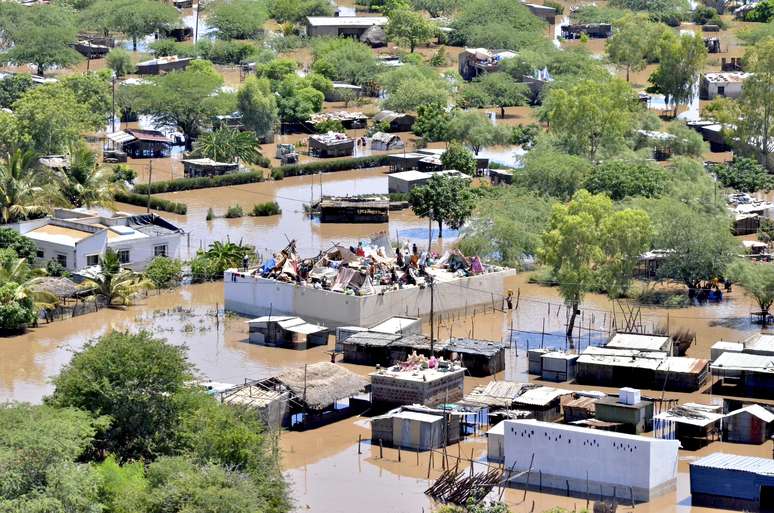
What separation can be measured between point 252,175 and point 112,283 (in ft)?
54.1

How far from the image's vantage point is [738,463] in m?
32.5

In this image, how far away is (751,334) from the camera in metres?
43.8

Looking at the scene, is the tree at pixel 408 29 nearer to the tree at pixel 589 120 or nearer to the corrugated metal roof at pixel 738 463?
the tree at pixel 589 120

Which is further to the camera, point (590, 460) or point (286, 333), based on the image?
point (286, 333)

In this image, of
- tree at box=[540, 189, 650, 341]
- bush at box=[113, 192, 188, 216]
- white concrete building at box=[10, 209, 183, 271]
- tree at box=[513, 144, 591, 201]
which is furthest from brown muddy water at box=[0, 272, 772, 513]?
bush at box=[113, 192, 188, 216]

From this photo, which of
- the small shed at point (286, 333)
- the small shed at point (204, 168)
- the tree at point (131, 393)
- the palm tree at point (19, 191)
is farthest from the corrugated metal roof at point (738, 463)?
the small shed at point (204, 168)

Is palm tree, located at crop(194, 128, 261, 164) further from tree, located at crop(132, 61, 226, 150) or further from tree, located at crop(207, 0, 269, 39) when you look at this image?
tree, located at crop(207, 0, 269, 39)

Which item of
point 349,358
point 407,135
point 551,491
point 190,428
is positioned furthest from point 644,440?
point 407,135

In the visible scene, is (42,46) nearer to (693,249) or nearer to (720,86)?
(720,86)

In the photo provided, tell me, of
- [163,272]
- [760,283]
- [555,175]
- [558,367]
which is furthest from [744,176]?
[558,367]

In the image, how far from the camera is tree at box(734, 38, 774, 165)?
62281mm

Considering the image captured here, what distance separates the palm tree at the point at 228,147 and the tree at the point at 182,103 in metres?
2.83

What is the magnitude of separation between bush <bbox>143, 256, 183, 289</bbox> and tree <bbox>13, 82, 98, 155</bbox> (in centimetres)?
1286

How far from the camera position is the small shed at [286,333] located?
42438 mm
